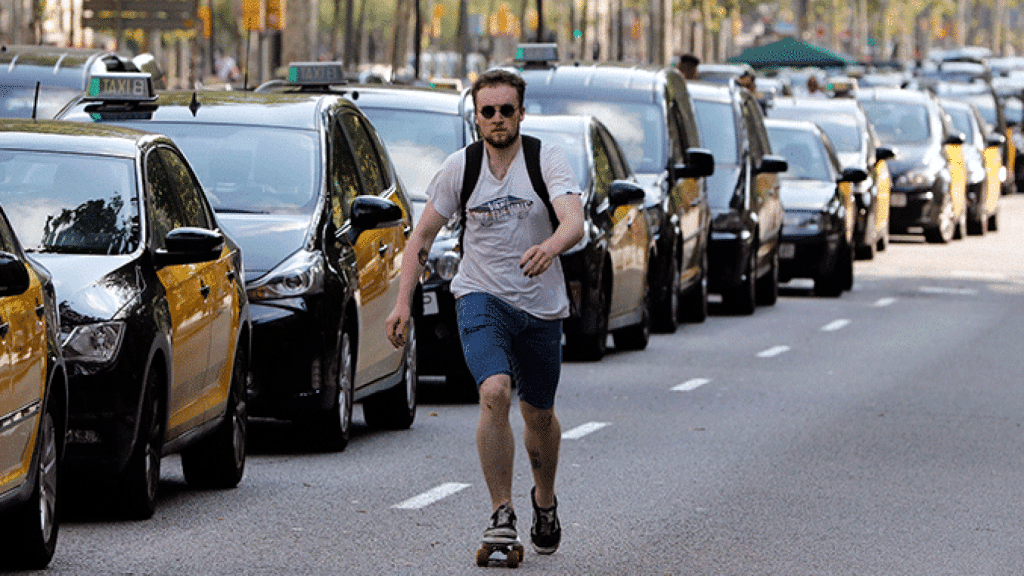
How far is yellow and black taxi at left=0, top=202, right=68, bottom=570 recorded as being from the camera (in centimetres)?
732

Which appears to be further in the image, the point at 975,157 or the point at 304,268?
the point at 975,157

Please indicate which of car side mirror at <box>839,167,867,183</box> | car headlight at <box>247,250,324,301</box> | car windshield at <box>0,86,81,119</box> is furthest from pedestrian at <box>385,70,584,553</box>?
car side mirror at <box>839,167,867,183</box>

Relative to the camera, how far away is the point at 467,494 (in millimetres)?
10320

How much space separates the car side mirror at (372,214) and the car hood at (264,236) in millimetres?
251

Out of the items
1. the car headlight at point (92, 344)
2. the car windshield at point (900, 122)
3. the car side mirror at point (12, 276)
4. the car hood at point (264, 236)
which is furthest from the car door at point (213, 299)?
the car windshield at point (900, 122)

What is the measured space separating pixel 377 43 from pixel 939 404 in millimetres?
115970

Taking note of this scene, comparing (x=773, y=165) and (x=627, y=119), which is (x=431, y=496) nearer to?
(x=627, y=119)

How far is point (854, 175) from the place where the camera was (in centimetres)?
2514

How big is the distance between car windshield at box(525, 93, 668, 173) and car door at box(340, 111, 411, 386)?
22.6 ft

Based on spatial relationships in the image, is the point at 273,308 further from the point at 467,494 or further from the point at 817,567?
the point at 817,567

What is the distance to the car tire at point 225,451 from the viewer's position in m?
10.2

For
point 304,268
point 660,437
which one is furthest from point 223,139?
point 660,437

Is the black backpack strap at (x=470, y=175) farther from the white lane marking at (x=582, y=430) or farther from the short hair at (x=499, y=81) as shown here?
the white lane marking at (x=582, y=430)

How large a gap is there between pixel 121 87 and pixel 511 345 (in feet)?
14.2
